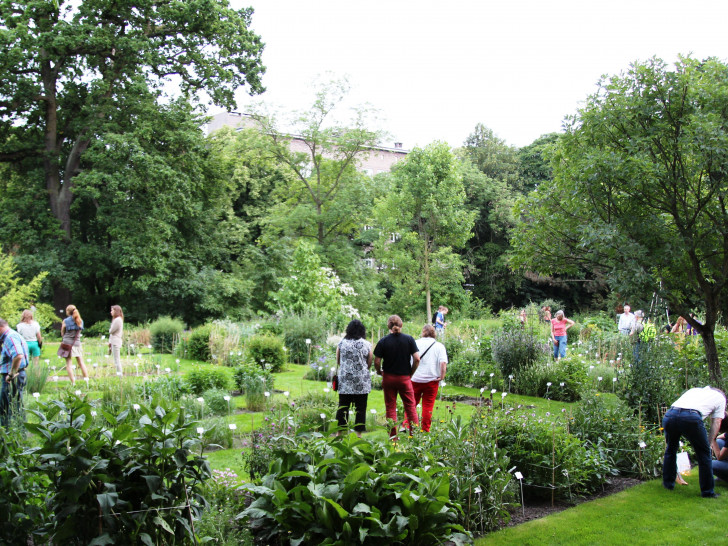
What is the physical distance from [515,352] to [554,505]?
239 inches

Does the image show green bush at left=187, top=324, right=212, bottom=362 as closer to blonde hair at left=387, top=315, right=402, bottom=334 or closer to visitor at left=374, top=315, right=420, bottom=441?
blonde hair at left=387, top=315, right=402, bottom=334

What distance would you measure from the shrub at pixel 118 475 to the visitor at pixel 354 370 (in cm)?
338

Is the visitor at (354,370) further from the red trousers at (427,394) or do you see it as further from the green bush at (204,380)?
the green bush at (204,380)

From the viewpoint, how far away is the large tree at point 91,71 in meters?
20.2

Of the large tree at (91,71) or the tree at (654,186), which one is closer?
the tree at (654,186)

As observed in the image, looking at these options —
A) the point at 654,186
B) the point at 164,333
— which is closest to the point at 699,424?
the point at 654,186

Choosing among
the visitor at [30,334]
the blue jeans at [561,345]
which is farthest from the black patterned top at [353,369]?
the blue jeans at [561,345]

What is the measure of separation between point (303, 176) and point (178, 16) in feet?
32.7

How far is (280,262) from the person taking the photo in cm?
2773

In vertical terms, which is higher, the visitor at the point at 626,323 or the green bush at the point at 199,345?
the visitor at the point at 626,323

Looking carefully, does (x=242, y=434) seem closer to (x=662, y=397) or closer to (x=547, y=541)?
(x=547, y=541)

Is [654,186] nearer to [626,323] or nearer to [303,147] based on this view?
[626,323]

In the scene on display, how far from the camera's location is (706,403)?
5664 millimetres

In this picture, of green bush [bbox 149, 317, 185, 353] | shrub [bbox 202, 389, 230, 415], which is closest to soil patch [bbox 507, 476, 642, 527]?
shrub [bbox 202, 389, 230, 415]
